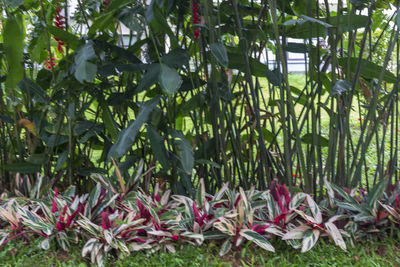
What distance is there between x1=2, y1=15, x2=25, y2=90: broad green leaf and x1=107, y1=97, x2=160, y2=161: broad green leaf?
16.6 inches

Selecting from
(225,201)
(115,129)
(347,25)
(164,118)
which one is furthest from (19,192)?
(347,25)

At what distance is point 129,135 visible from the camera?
1.31m

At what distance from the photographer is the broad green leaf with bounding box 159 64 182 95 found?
1.23 metres

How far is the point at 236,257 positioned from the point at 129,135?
46 centimetres

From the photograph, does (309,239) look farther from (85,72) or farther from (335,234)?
(85,72)

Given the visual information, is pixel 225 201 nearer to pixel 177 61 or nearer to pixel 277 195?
pixel 277 195

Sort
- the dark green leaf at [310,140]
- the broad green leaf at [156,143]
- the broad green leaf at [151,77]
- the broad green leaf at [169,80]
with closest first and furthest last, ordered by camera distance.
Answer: the broad green leaf at [169,80] < the broad green leaf at [151,77] < the broad green leaf at [156,143] < the dark green leaf at [310,140]

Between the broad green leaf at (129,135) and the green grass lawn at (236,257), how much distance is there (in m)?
0.30

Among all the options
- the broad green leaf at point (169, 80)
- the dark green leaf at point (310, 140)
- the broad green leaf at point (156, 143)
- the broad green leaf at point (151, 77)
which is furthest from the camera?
the dark green leaf at point (310, 140)

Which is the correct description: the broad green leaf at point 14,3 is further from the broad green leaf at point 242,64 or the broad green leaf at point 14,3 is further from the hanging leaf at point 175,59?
the broad green leaf at point 242,64

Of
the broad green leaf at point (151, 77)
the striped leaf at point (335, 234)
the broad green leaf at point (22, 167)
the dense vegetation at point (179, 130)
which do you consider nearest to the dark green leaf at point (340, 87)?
the dense vegetation at point (179, 130)

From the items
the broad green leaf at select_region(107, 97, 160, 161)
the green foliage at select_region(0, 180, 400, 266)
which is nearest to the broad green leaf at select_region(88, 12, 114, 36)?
the broad green leaf at select_region(107, 97, 160, 161)

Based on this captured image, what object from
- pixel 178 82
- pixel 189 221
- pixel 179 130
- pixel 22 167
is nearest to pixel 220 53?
pixel 178 82

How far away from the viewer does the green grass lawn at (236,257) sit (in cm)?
131
